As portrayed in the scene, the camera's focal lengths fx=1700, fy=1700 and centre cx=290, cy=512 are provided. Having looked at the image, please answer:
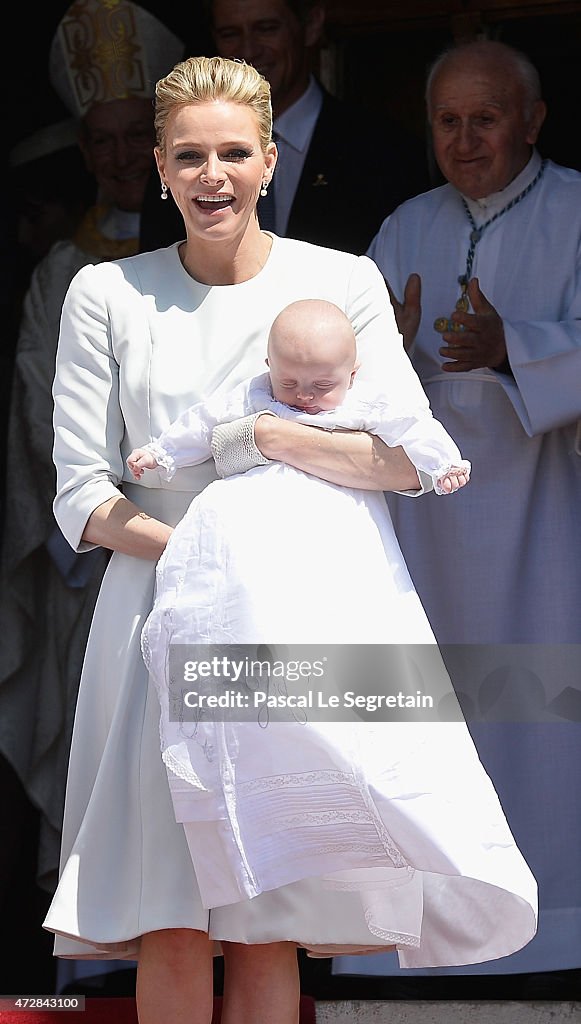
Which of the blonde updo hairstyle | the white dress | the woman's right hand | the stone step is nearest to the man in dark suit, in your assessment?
the white dress

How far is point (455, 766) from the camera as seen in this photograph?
293cm

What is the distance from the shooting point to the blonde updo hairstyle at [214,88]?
3.15m

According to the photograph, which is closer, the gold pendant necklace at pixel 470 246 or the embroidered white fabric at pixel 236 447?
the embroidered white fabric at pixel 236 447

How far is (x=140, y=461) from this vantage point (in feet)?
9.93

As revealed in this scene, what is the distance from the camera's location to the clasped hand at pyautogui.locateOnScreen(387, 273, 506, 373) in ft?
13.8

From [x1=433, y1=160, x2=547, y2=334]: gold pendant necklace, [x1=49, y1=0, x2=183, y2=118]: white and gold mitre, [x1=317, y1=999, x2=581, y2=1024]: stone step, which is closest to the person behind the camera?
[x1=317, y1=999, x2=581, y2=1024]: stone step

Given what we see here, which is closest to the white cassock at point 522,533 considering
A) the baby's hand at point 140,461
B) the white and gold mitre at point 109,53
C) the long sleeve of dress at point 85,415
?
the white and gold mitre at point 109,53

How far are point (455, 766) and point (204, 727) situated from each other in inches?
17.2

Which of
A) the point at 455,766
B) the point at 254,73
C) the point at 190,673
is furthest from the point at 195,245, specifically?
the point at 455,766

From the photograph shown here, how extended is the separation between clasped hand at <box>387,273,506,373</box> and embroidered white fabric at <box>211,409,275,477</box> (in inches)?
50.5

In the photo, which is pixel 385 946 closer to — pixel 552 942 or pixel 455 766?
pixel 455 766

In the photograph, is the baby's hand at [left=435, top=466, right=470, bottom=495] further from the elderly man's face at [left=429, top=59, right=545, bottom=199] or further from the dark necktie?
the dark necktie

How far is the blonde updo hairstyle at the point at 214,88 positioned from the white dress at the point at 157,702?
290 mm

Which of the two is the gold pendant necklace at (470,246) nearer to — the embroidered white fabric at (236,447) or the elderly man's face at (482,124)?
the elderly man's face at (482,124)
